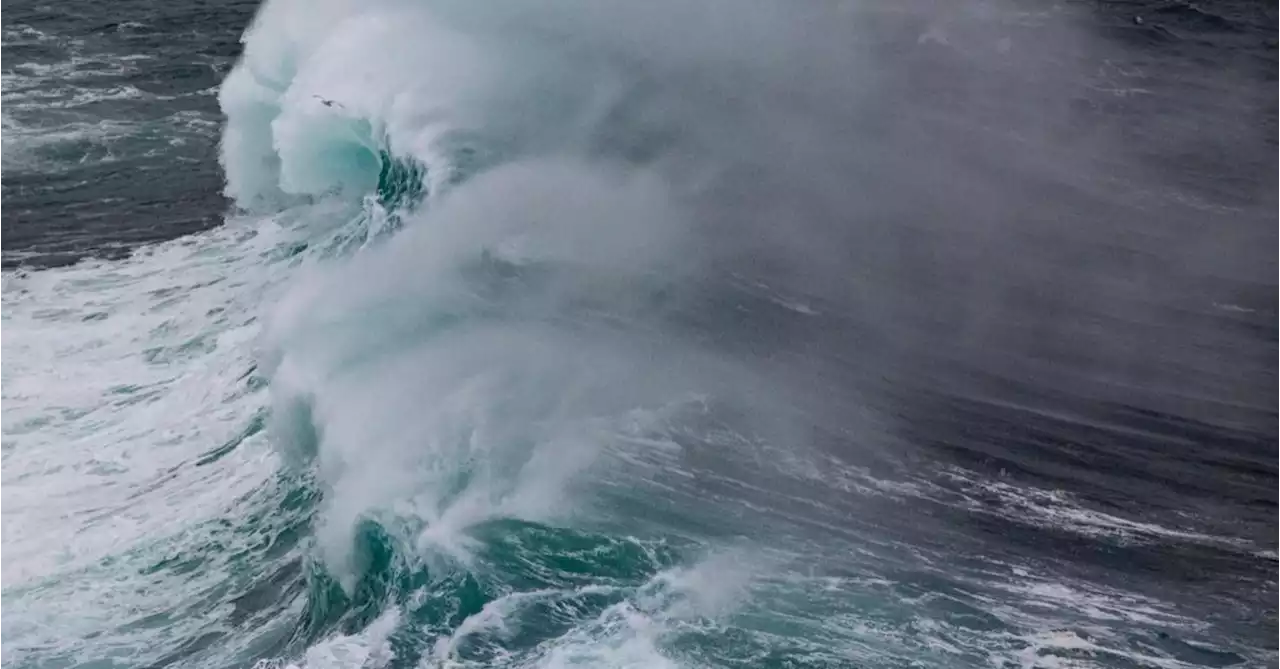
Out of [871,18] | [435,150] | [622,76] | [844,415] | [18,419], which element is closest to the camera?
[844,415]

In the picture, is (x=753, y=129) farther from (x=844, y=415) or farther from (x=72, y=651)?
(x=72, y=651)

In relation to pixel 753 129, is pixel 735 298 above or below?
below

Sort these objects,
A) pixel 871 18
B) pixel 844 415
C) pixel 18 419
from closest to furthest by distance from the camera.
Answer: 1. pixel 844 415
2. pixel 18 419
3. pixel 871 18

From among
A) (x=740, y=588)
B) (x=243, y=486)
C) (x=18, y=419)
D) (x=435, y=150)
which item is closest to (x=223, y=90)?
(x=435, y=150)

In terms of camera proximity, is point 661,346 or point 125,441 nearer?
point 661,346

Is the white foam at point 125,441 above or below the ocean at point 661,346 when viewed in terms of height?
below

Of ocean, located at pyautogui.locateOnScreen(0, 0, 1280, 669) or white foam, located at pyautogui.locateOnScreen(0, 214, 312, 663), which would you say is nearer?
ocean, located at pyautogui.locateOnScreen(0, 0, 1280, 669)

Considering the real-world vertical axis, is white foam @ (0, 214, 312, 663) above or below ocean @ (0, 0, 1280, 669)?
below

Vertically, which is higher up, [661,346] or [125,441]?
[661,346]
